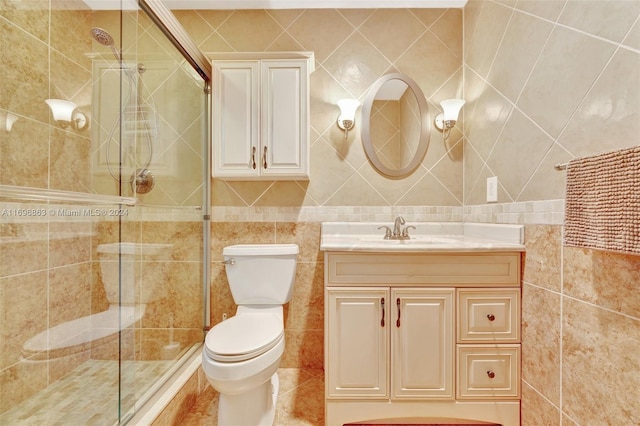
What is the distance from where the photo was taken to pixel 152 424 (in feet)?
3.84

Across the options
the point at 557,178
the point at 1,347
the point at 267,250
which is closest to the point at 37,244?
the point at 1,347

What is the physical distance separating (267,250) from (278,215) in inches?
12.5

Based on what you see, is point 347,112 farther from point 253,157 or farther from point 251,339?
point 251,339

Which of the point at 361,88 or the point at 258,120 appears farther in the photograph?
the point at 361,88

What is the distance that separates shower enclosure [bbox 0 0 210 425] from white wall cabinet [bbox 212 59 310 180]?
1.10 ft

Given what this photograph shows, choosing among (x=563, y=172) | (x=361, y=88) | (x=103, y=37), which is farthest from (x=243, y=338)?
(x=361, y=88)

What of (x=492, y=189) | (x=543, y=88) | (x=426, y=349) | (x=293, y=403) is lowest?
(x=293, y=403)

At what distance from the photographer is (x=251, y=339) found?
4.07ft

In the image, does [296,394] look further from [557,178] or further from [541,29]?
[541,29]

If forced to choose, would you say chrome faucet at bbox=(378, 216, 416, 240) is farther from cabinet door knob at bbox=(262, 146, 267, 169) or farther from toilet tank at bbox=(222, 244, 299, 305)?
cabinet door knob at bbox=(262, 146, 267, 169)

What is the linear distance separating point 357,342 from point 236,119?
147 centimetres

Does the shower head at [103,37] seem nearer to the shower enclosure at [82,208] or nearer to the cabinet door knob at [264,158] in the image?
the shower enclosure at [82,208]

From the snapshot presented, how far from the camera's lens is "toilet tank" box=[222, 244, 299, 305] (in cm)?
167

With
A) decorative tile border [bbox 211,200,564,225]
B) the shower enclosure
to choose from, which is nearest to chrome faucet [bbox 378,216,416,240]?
→ decorative tile border [bbox 211,200,564,225]
